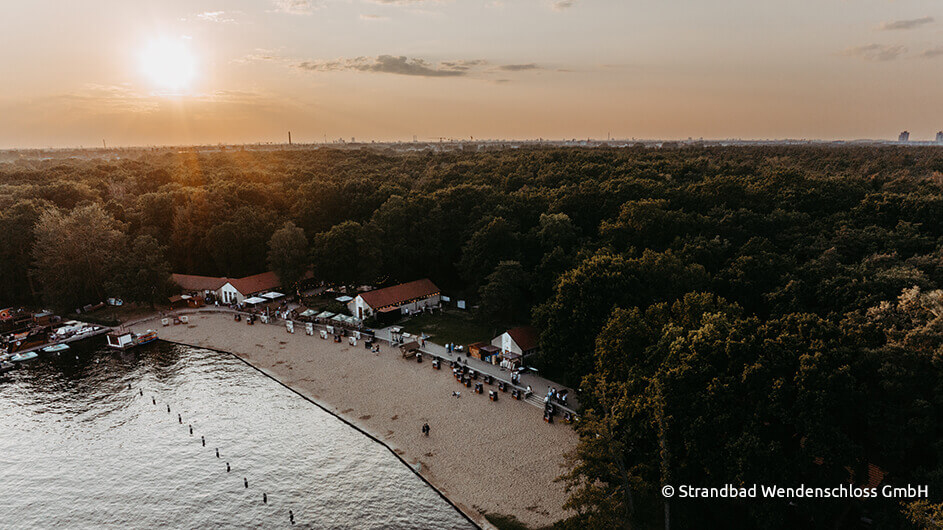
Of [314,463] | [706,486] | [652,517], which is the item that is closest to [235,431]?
[314,463]

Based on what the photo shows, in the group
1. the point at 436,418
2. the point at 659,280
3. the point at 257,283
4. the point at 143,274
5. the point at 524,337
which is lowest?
the point at 436,418

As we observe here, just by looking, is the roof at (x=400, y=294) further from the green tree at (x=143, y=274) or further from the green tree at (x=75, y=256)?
the green tree at (x=75, y=256)

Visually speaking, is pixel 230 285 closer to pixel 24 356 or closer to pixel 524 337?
pixel 24 356

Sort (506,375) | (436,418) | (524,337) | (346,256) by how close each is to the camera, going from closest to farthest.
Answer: (436,418) < (506,375) < (524,337) < (346,256)

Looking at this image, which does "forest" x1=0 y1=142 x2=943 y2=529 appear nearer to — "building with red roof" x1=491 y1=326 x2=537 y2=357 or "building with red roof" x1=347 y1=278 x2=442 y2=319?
"building with red roof" x1=491 y1=326 x2=537 y2=357

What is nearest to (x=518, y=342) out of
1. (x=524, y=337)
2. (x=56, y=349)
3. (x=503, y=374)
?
(x=524, y=337)

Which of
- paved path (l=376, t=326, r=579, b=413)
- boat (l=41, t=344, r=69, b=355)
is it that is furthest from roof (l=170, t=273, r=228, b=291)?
paved path (l=376, t=326, r=579, b=413)

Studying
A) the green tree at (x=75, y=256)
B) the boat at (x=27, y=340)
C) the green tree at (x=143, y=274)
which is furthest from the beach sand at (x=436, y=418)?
the green tree at (x=75, y=256)
